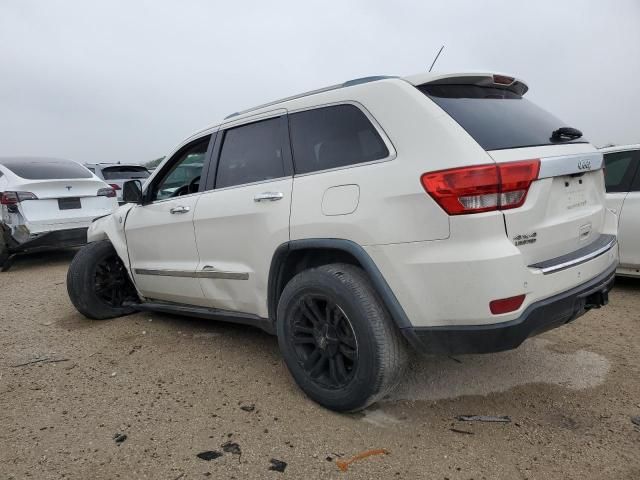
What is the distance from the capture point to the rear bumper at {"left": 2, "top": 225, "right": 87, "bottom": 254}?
22.2 feet

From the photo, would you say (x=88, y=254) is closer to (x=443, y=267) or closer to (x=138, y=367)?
(x=138, y=367)

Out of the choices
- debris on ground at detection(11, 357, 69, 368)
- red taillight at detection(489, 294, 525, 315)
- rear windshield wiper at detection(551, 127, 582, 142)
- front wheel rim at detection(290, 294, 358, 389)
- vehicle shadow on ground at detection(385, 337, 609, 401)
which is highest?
rear windshield wiper at detection(551, 127, 582, 142)

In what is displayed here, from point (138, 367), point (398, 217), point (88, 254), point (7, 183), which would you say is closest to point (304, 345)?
point (398, 217)

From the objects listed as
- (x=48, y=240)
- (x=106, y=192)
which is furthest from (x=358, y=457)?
(x=106, y=192)

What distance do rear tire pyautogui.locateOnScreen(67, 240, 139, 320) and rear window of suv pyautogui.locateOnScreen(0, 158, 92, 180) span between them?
10.3 ft

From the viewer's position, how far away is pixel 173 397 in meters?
2.96

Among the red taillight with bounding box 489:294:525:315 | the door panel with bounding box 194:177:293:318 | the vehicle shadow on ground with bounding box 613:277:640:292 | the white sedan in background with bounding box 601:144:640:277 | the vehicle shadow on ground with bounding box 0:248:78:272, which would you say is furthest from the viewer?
the vehicle shadow on ground with bounding box 0:248:78:272

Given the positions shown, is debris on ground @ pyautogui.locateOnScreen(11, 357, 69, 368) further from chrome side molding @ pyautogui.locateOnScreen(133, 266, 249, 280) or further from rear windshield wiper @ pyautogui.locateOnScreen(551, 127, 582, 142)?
rear windshield wiper @ pyautogui.locateOnScreen(551, 127, 582, 142)

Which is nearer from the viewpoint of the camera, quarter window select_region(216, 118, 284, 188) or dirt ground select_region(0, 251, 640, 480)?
dirt ground select_region(0, 251, 640, 480)

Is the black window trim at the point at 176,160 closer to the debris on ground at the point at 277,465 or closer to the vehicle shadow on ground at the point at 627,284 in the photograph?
the debris on ground at the point at 277,465

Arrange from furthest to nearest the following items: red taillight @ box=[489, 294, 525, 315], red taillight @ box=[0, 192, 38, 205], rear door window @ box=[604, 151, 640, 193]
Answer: red taillight @ box=[0, 192, 38, 205] → rear door window @ box=[604, 151, 640, 193] → red taillight @ box=[489, 294, 525, 315]

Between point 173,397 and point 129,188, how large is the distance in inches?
76.2

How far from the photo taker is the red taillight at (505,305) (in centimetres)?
211

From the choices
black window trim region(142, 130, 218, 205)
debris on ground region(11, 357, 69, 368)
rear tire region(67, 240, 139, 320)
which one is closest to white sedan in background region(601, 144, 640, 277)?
black window trim region(142, 130, 218, 205)
